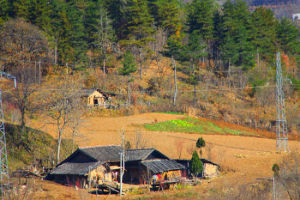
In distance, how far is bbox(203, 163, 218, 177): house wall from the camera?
4062 centimetres

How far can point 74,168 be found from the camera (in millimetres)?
37156

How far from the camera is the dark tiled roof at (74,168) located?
36.1 metres

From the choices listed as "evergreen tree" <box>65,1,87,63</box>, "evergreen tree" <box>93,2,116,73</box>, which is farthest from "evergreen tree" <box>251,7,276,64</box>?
"evergreen tree" <box>65,1,87,63</box>

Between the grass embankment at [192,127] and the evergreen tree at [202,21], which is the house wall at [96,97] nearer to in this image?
the grass embankment at [192,127]

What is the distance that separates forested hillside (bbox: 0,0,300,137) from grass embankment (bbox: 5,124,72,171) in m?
11.9

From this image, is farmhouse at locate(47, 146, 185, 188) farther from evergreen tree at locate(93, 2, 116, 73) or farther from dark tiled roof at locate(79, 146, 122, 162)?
evergreen tree at locate(93, 2, 116, 73)

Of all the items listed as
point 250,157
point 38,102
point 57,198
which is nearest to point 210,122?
point 250,157

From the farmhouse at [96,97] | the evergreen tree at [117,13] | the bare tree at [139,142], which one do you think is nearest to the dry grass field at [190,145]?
the bare tree at [139,142]

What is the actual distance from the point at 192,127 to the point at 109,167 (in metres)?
24.3

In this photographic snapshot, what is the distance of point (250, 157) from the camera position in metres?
47.5

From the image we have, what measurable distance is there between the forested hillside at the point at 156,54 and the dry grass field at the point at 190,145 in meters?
6.68

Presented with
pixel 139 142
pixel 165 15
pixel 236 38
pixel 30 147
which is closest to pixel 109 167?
pixel 30 147

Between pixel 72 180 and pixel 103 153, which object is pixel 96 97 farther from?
pixel 72 180

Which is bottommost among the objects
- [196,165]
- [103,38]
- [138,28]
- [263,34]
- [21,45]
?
[196,165]
